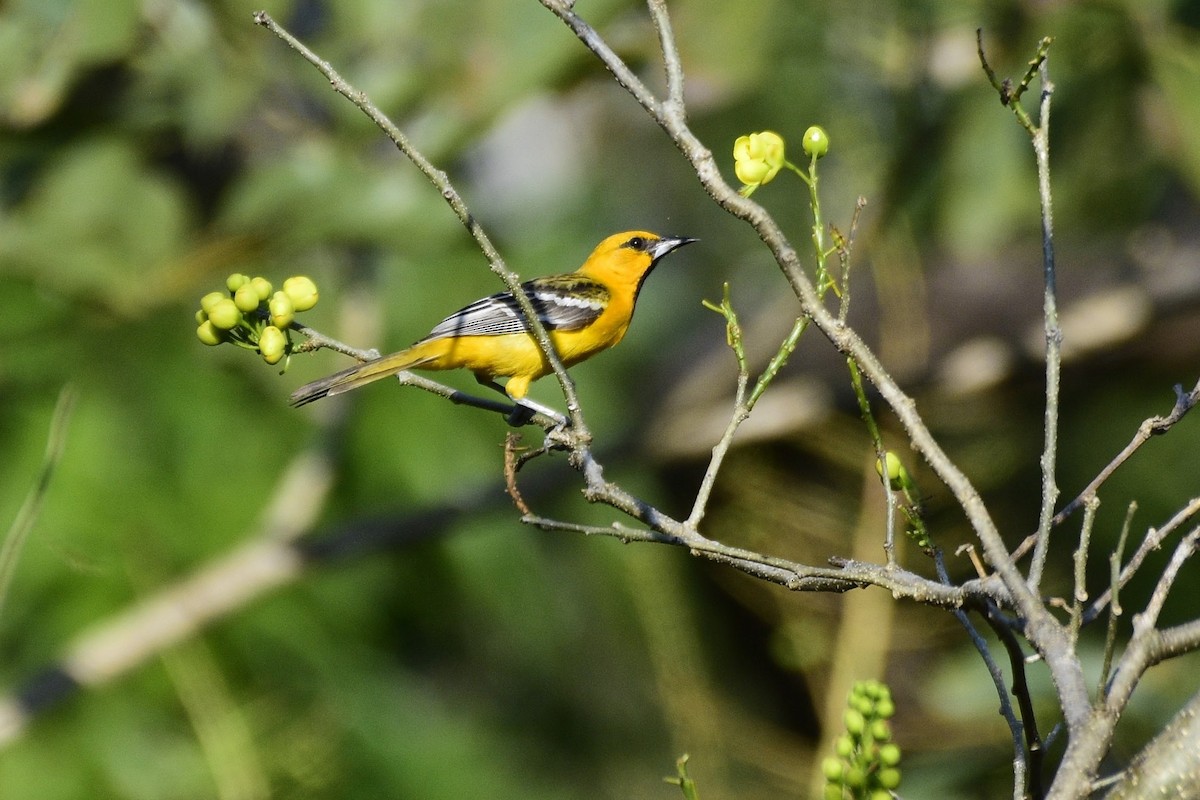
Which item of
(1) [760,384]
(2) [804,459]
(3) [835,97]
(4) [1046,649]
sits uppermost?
(3) [835,97]

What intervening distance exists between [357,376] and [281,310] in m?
0.93

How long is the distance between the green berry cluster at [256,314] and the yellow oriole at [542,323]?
30.6 inches

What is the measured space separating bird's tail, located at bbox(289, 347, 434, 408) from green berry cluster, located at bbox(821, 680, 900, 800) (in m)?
1.33

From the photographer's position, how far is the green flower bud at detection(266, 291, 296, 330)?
197cm

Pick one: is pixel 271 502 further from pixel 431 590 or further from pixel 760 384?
pixel 760 384

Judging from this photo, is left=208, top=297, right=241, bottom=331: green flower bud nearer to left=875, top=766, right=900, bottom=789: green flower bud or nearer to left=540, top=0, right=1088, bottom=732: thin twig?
left=540, top=0, right=1088, bottom=732: thin twig

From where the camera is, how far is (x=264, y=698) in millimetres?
5309

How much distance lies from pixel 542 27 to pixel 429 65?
449mm

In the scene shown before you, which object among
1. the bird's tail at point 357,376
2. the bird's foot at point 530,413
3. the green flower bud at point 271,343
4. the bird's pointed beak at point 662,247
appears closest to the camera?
the green flower bud at point 271,343

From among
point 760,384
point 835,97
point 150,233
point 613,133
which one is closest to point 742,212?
point 760,384

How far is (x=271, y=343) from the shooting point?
1.96 metres

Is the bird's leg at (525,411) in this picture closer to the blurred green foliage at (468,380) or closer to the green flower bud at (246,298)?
the green flower bud at (246,298)

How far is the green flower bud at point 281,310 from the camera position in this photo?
1975 millimetres

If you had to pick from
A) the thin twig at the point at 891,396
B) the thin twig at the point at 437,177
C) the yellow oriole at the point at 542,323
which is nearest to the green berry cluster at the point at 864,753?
the thin twig at the point at 891,396
